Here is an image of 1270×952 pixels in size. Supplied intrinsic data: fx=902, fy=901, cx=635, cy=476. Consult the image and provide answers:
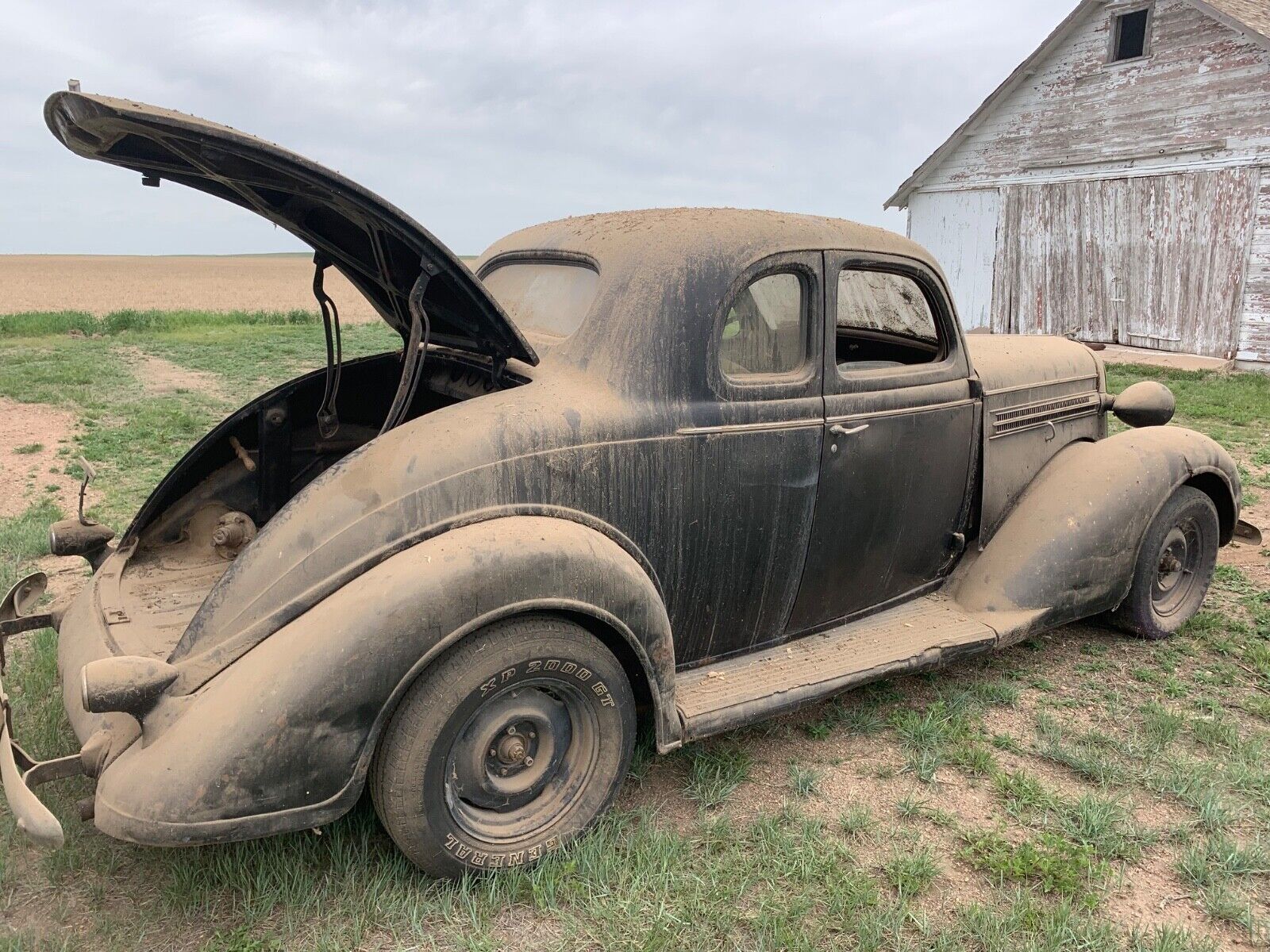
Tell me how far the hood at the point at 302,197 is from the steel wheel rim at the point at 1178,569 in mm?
3310

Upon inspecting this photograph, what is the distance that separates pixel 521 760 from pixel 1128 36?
618 inches

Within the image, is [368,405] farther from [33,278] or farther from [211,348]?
[33,278]

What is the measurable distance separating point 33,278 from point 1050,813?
239 feet

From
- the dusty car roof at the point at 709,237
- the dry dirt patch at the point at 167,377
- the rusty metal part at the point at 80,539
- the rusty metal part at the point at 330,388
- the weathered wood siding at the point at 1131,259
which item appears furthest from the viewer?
the weathered wood siding at the point at 1131,259

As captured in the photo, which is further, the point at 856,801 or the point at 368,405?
the point at 368,405

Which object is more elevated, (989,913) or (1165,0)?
(1165,0)

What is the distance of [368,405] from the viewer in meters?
3.97

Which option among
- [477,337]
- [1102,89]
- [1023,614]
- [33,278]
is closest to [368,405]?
[477,337]

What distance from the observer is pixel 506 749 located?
8.70ft

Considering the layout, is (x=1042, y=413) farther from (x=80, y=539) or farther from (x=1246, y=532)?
(x=80, y=539)

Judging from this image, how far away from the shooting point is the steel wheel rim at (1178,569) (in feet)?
14.3

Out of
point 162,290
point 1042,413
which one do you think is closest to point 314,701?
point 1042,413

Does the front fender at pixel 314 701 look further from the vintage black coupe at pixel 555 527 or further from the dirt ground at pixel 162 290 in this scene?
the dirt ground at pixel 162 290

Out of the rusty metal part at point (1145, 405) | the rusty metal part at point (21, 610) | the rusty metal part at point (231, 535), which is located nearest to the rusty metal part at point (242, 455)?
the rusty metal part at point (231, 535)
